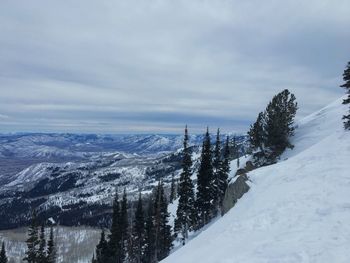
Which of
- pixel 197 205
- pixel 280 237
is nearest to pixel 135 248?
pixel 197 205

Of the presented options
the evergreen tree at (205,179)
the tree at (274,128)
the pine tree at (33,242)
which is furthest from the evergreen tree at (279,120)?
the pine tree at (33,242)

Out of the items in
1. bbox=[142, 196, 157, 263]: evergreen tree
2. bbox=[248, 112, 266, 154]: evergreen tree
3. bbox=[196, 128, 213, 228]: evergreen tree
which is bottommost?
bbox=[142, 196, 157, 263]: evergreen tree

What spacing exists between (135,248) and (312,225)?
194 feet

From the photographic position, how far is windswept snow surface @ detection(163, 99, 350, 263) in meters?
17.1

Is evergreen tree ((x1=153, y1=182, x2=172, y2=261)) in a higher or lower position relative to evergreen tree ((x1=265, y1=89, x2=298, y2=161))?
lower

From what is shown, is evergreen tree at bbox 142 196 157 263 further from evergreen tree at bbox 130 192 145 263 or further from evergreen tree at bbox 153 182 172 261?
evergreen tree at bbox 153 182 172 261

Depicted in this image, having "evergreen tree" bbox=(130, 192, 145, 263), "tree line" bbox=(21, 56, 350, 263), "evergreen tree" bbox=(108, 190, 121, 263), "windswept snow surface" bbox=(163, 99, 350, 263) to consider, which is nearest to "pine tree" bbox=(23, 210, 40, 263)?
"tree line" bbox=(21, 56, 350, 263)

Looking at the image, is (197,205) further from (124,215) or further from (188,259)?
(188,259)

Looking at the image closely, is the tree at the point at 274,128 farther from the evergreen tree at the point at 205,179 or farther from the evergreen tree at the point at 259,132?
the evergreen tree at the point at 205,179

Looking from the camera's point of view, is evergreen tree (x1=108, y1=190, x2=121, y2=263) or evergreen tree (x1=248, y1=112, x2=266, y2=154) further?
evergreen tree (x1=248, y1=112, x2=266, y2=154)

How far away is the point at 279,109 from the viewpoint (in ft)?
205

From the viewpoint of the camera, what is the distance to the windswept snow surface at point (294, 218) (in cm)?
1708

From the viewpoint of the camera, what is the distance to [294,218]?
71.1ft

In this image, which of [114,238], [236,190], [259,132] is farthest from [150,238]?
[236,190]
